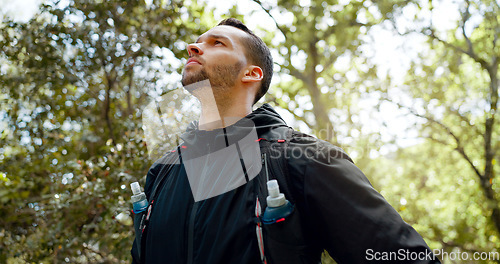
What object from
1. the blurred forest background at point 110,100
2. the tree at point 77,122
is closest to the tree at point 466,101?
the blurred forest background at point 110,100

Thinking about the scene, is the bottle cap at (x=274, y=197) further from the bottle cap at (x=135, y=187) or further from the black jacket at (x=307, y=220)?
the bottle cap at (x=135, y=187)

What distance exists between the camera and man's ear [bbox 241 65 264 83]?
208 centimetres

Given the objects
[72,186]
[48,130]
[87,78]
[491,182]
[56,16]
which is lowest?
[491,182]

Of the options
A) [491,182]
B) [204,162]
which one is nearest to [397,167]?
[491,182]

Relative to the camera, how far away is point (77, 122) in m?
5.96

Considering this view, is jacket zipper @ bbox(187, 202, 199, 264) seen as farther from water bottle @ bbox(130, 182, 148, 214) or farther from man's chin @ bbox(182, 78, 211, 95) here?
man's chin @ bbox(182, 78, 211, 95)

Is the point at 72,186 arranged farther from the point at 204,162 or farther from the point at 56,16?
the point at 204,162

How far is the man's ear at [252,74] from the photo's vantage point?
2.08m

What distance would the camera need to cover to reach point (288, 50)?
384 inches

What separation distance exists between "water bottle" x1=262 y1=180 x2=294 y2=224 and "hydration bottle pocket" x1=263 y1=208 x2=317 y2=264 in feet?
0.07

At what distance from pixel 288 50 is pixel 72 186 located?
718cm

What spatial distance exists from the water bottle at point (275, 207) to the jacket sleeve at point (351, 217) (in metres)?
0.14

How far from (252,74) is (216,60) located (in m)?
0.27

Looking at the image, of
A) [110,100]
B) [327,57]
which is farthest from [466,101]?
[110,100]
